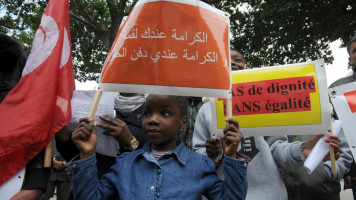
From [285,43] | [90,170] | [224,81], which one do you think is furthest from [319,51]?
[90,170]

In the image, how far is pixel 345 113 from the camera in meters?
1.95

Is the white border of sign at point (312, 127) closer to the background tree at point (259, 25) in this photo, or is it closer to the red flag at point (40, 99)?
the red flag at point (40, 99)

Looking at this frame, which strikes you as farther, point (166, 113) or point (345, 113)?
point (345, 113)

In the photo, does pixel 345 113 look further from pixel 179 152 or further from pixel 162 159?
pixel 162 159

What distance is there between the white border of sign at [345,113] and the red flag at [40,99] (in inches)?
68.8

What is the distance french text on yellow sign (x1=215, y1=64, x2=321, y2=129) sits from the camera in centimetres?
194

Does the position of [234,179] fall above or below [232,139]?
below

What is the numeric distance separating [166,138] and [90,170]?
0.45m

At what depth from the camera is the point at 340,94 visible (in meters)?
2.02

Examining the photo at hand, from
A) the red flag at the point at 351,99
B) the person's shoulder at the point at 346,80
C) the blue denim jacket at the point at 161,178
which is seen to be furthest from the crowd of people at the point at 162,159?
the person's shoulder at the point at 346,80

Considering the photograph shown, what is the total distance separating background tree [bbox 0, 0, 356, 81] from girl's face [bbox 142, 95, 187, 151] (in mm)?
6527

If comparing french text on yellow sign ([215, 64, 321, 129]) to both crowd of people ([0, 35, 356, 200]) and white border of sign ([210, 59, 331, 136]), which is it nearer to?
white border of sign ([210, 59, 331, 136])

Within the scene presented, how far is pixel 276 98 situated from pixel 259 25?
802 cm

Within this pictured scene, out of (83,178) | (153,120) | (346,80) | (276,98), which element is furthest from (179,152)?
(346,80)
